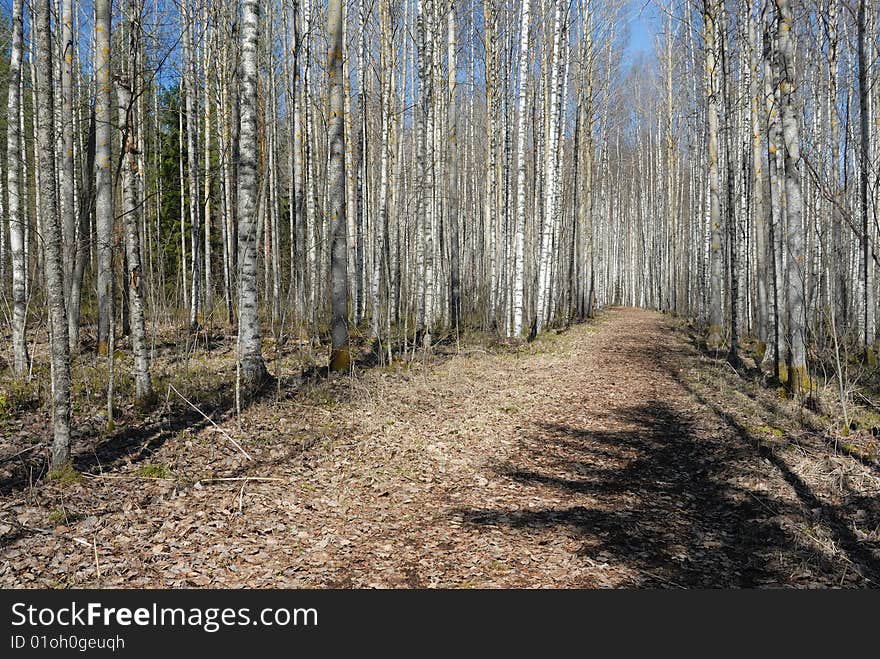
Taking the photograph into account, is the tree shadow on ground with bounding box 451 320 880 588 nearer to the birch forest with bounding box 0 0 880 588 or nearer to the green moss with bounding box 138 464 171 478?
the birch forest with bounding box 0 0 880 588

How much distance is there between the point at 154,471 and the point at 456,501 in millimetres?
2686

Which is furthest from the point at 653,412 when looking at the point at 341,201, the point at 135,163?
the point at 135,163

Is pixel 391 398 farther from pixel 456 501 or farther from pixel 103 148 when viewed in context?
pixel 103 148

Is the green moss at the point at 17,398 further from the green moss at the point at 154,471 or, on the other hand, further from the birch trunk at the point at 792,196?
the birch trunk at the point at 792,196

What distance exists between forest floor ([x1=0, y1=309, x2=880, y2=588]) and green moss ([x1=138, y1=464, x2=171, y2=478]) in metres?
0.02

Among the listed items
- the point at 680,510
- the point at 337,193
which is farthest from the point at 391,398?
the point at 680,510

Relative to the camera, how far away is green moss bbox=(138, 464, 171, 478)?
511 centimetres

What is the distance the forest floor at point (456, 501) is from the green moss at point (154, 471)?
0.06ft

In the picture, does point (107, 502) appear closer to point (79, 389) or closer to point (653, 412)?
point (79, 389)

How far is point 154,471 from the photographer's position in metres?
5.18

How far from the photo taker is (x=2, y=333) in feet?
33.0

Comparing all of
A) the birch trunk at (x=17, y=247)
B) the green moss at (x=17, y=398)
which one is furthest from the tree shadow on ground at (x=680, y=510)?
the birch trunk at (x=17, y=247)

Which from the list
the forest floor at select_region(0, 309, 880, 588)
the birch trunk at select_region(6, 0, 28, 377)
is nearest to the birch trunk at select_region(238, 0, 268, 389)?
the forest floor at select_region(0, 309, 880, 588)

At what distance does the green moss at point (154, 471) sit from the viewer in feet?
16.8
